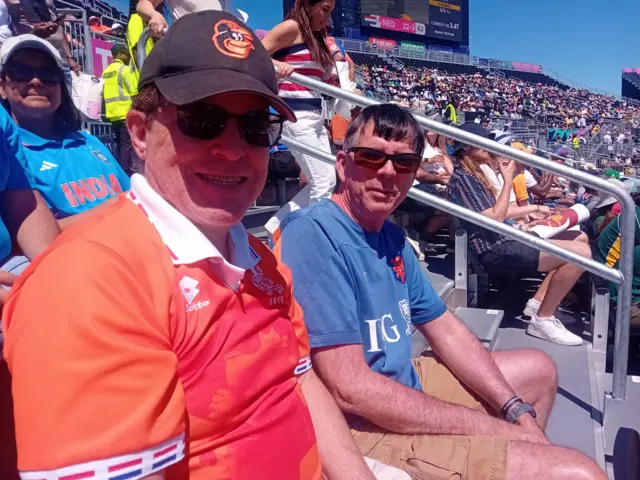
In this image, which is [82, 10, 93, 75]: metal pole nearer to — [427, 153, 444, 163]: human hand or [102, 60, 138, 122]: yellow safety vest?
[102, 60, 138, 122]: yellow safety vest

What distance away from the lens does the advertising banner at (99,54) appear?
6.80 meters

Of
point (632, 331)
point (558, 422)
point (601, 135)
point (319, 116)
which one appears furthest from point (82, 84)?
point (601, 135)

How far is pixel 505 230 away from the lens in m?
2.84

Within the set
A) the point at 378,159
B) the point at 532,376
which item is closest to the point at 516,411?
the point at 532,376

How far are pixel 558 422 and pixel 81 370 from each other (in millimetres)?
2467

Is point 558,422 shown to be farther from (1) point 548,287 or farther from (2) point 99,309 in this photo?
(2) point 99,309

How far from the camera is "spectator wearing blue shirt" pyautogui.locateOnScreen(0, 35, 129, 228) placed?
218cm

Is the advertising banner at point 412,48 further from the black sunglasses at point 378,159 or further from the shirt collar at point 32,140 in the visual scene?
the black sunglasses at point 378,159

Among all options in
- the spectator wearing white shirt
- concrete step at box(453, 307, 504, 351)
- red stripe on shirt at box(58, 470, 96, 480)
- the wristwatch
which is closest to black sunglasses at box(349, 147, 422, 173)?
the wristwatch

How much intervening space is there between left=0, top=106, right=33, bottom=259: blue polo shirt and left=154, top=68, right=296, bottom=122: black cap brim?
1091 mm

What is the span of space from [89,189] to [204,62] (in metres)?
1.55

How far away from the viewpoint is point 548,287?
12.4 feet

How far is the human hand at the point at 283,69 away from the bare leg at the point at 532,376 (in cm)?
177

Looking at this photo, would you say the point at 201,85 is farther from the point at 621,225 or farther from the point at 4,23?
the point at 4,23
